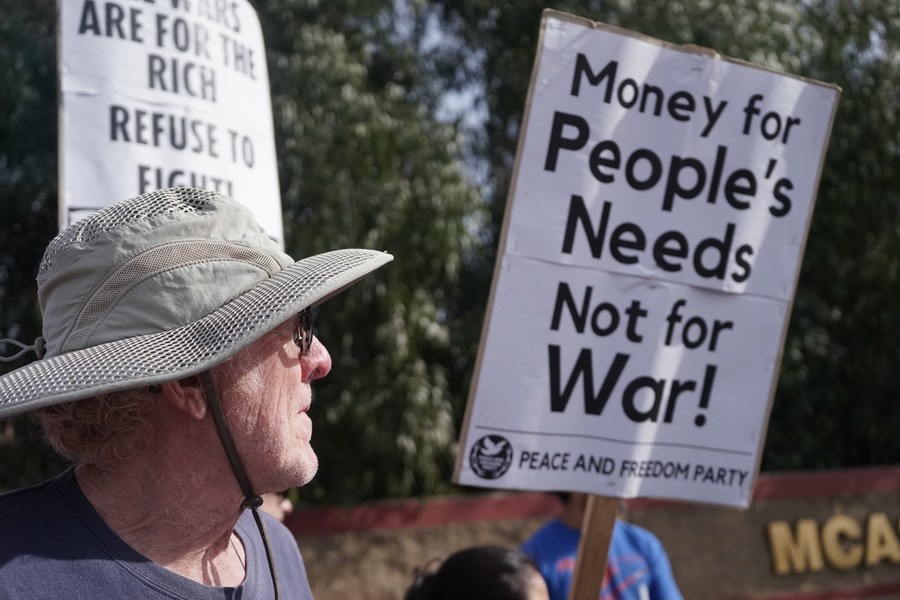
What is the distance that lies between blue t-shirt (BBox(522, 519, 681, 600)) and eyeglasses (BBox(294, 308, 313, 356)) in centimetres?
191

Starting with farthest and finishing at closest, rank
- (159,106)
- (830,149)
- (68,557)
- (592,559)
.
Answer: (830,149)
(159,106)
(592,559)
(68,557)

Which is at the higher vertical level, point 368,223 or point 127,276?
point 127,276

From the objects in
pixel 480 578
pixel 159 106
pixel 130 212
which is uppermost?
pixel 159 106

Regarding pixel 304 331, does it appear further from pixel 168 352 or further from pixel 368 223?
pixel 368 223

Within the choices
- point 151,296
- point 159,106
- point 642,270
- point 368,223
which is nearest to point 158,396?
point 151,296

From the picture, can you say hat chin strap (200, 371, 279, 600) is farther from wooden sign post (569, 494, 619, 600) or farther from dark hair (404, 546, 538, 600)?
wooden sign post (569, 494, 619, 600)

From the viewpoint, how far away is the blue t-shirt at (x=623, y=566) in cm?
343

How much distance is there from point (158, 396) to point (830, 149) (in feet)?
24.2

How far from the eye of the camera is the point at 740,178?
3.15 m

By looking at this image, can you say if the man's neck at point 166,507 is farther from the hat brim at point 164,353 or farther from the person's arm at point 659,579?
the person's arm at point 659,579

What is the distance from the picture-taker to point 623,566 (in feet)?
11.3

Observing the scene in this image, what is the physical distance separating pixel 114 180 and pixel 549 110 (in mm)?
1330

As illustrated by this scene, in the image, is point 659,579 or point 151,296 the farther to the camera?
point 659,579

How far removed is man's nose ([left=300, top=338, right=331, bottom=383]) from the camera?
169 cm
